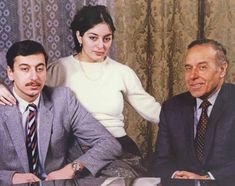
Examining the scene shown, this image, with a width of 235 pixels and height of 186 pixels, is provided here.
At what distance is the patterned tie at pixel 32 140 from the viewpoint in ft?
4.94

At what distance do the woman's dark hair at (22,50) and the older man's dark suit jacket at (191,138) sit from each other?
49cm

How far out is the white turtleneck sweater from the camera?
1.61 metres

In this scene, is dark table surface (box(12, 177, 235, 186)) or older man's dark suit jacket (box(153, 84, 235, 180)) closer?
dark table surface (box(12, 177, 235, 186))

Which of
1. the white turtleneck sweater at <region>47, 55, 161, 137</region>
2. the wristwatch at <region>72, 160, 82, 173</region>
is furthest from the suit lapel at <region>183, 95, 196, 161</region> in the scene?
the wristwatch at <region>72, 160, 82, 173</region>

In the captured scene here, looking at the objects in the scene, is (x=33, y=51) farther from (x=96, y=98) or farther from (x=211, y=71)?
(x=211, y=71)

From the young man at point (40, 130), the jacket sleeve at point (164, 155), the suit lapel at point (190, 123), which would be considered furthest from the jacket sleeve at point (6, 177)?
the suit lapel at point (190, 123)

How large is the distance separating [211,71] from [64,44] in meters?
0.53

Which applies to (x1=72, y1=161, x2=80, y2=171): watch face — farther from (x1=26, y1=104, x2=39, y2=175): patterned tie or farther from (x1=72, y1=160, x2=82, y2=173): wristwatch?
(x1=26, y1=104, x2=39, y2=175): patterned tie

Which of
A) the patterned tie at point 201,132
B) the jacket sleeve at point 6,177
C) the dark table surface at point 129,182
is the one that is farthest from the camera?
the patterned tie at point 201,132

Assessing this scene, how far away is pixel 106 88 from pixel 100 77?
0.15 feet

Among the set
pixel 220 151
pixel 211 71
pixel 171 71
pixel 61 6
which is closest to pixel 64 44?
pixel 61 6

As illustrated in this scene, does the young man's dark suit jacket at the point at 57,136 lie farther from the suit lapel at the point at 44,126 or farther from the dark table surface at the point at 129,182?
the dark table surface at the point at 129,182

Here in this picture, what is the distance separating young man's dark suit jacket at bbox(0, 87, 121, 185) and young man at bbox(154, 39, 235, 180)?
7.8 inches

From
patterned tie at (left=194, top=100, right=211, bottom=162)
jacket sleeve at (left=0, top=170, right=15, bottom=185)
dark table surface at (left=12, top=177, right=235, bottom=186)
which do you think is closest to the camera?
dark table surface at (left=12, top=177, right=235, bottom=186)
